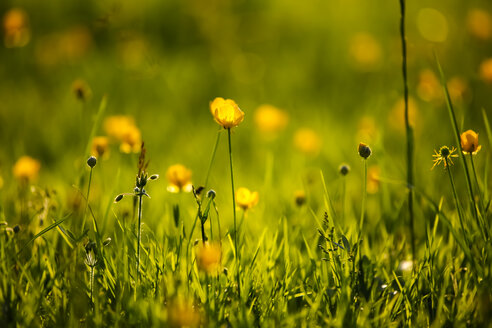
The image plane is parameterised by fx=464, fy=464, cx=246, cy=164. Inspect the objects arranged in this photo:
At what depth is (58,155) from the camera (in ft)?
9.29

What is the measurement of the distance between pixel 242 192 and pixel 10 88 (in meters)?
2.94

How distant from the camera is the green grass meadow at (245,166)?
4.08 ft

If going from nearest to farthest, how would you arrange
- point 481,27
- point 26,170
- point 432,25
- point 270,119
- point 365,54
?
point 26,170 < point 270,119 < point 481,27 < point 365,54 < point 432,25

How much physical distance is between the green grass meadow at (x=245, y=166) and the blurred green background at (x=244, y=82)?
0.02 meters

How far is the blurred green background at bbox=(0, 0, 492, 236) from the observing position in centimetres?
253

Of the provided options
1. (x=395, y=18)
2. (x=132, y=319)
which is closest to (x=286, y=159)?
(x=132, y=319)

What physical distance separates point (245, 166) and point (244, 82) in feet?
4.77

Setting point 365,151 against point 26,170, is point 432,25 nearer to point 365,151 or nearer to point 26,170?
point 365,151

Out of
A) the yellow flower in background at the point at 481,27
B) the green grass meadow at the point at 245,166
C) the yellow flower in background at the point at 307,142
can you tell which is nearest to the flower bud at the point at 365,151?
the green grass meadow at the point at 245,166

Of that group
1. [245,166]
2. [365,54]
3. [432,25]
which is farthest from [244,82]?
[432,25]

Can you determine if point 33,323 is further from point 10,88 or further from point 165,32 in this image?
point 165,32

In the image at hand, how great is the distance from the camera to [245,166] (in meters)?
2.76

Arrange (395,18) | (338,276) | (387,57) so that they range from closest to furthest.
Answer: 1. (338,276)
2. (387,57)
3. (395,18)

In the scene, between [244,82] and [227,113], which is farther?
[244,82]
